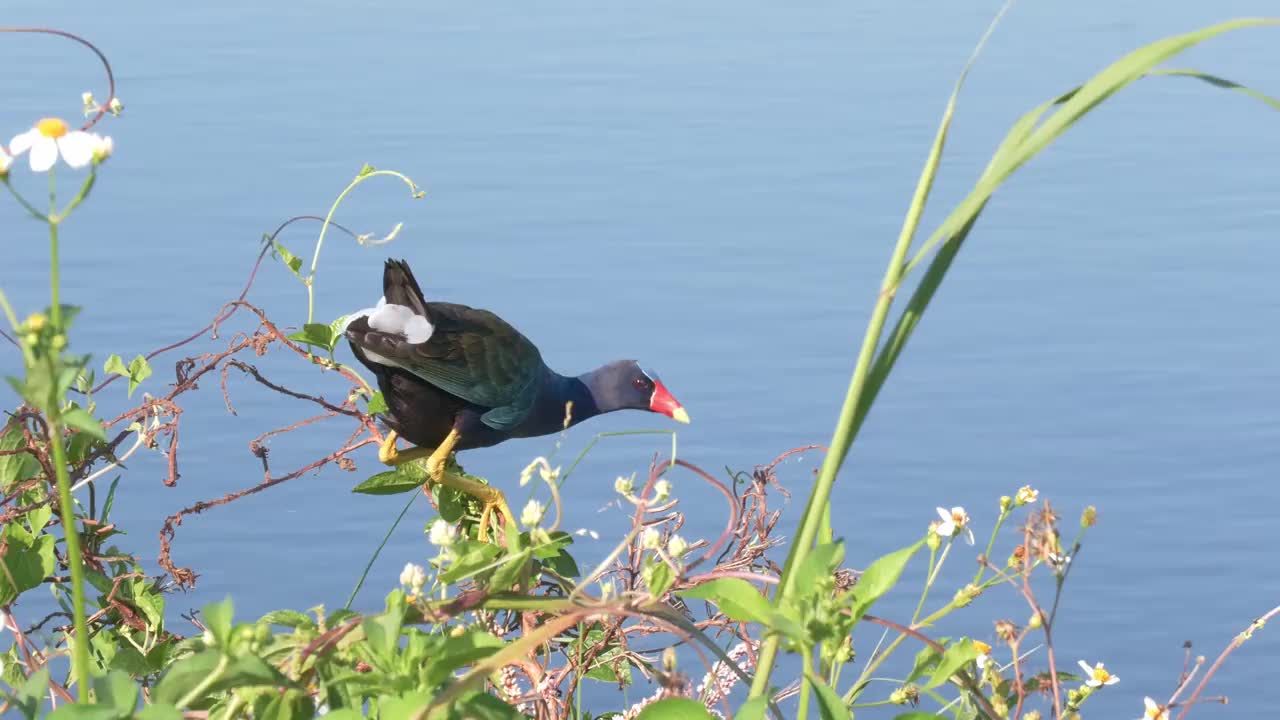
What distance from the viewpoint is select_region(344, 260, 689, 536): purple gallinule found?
305cm

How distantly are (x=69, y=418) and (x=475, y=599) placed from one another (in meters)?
0.50

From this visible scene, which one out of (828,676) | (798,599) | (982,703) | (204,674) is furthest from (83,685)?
(982,703)

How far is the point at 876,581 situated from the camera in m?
1.61

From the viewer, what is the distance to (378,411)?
3092 millimetres

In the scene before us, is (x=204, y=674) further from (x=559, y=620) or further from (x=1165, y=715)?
(x=1165, y=715)

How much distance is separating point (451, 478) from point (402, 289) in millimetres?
463

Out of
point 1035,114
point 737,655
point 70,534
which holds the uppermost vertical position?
Result: point 1035,114

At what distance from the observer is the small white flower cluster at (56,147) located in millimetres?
1379

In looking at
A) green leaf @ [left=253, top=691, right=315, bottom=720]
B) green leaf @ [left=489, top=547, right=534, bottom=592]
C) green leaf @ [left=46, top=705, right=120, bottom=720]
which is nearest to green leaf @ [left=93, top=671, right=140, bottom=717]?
green leaf @ [left=46, top=705, right=120, bottom=720]

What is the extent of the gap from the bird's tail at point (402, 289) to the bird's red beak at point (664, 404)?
2.39ft

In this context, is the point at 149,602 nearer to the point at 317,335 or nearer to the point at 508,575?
the point at 317,335

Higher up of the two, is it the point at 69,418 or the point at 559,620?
the point at 69,418

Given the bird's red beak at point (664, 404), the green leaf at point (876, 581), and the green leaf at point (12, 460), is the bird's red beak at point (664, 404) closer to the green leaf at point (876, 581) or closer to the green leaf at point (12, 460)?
the green leaf at point (12, 460)

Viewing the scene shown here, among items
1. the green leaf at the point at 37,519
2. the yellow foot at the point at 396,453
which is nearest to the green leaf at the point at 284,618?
the green leaf at the point at 37,519
